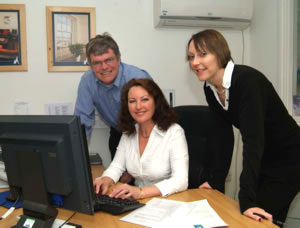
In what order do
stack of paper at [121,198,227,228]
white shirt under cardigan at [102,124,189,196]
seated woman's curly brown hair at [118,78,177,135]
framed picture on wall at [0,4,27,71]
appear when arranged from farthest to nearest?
framed picture on wall at [0,4,27,71], seated woman's curly brown hair at [118,78,177,135], white shirt under cardigan at [102,124,189,196], stack of paper at [121,198,227,228]

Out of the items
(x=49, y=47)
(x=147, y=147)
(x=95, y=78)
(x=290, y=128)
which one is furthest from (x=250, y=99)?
(x=49, y=47)

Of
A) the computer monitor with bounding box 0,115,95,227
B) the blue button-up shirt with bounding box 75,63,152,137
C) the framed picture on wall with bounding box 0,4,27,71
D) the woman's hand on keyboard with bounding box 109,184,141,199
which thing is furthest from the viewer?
the framed picture on wall with bounding box 0,4,27,71

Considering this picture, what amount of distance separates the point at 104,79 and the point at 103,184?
806mm

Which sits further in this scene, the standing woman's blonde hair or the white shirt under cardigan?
the white shirt under cardigan

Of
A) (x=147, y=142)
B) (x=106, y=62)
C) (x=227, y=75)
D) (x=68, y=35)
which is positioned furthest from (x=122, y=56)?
(x=227, y=75)

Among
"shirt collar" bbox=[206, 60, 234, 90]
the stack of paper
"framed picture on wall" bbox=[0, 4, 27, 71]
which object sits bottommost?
the stack of paper

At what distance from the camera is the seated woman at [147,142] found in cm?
155

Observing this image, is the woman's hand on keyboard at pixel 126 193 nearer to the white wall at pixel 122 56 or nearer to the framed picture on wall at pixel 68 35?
the white wall at pixel 122 56

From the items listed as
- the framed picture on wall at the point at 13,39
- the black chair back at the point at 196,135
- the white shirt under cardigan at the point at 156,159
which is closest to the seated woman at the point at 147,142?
the white shirt under cardigan at the point at 156,159

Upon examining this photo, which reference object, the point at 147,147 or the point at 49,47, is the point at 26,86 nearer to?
the point at 49,47

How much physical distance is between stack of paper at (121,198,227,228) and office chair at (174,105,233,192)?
39 cm

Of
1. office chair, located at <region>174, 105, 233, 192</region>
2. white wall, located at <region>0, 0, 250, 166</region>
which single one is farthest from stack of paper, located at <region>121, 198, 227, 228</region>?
white wall, located at <region>0, 0, 250, 166</region>

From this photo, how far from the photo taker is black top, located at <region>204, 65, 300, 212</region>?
1.16 metres

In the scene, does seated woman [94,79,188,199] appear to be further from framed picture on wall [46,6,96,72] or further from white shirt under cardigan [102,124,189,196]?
framed picture on wall [46,6,96,72]
